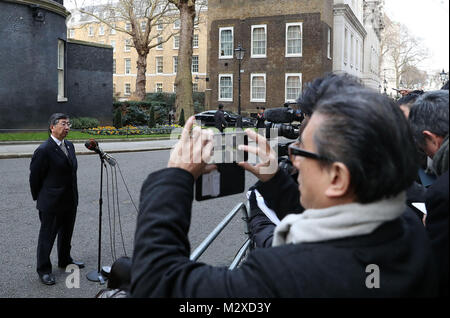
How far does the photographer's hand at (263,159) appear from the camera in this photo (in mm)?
1694

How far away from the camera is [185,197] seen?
137 centimetres

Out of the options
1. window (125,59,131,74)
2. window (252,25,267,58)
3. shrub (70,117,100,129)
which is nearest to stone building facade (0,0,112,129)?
shrub (70,117,100,129)

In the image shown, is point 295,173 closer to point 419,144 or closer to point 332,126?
point 419,144

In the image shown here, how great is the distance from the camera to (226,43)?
129ft

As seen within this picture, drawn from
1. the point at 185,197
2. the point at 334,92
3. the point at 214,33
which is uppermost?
the point at 214,33

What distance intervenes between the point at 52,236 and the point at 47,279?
1.69ft

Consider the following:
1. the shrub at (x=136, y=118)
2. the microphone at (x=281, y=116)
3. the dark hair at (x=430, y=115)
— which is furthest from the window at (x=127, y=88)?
the dark hair at (x=430, y=115)

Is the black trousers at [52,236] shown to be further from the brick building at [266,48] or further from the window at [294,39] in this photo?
the window at [294,39]

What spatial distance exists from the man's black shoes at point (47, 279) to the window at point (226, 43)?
35780mm

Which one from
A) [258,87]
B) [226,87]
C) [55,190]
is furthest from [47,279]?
[226,87]

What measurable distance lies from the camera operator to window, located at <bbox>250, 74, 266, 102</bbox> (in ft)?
121

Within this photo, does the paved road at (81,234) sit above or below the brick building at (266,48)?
below
